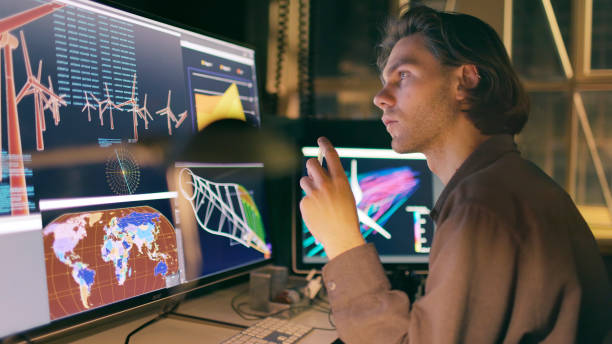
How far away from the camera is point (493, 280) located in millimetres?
610

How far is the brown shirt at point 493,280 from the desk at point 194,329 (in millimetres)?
300

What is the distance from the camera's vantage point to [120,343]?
0.90 metres

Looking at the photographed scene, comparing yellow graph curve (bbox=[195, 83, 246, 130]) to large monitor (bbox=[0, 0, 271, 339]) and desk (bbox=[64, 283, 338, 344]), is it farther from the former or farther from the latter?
desk (bbox=[64, 283, 338, 344])

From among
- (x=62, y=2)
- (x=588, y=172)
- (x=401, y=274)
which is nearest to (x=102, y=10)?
(x=62, y=2)

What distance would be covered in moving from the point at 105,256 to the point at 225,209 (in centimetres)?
36

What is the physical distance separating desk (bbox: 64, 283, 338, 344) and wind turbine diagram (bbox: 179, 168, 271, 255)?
21 cm

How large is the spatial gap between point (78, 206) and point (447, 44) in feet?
2.88

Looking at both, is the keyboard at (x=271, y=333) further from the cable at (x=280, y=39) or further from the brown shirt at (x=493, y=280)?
the cable at (x=280, y=39)

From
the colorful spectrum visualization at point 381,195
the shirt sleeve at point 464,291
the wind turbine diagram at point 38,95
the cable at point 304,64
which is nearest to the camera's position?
the shirt sleeve at point 464,291

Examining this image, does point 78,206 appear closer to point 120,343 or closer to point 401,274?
point 120,343

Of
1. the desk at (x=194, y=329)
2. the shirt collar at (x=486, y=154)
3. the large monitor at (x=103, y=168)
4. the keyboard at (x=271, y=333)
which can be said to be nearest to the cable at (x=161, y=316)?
the desk at (x=194, y=329)

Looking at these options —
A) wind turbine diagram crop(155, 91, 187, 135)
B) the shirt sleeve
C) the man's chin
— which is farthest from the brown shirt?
wind turbine diagram crop(155, 91, 187, 135)

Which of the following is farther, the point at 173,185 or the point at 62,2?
the point at 173,185

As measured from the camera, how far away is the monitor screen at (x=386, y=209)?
52.4 inches
